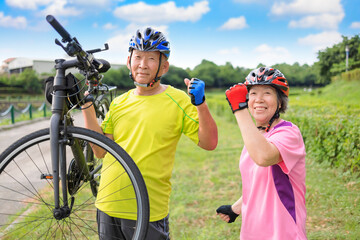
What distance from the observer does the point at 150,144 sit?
2.26m

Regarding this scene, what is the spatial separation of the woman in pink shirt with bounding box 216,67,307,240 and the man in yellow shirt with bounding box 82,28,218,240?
0.37 meters

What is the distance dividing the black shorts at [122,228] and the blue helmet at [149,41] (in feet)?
4.01

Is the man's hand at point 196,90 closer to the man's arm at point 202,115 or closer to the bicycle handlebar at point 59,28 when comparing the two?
the man's arm at point 202,115

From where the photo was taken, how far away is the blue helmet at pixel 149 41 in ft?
7.56

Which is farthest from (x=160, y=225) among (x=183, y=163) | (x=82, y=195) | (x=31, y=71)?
(x=31, y=71)

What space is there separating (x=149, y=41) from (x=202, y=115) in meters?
0.66

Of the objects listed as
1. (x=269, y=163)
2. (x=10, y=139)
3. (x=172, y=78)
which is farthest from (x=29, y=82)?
(x=269, y=163)

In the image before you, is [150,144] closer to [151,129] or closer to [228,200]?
[151,129]

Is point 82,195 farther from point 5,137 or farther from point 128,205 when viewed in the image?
point 5,137

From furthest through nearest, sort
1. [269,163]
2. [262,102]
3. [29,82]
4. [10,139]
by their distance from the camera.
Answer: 1. [29,82]
2. [10,139]
3. [262,102]
4. [269,163]

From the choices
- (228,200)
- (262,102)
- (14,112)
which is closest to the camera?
(262,102)

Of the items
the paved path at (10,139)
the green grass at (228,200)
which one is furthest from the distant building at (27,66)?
the green grass at (228,200)

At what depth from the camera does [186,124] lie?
2.34 meters

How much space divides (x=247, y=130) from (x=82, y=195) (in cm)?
460
